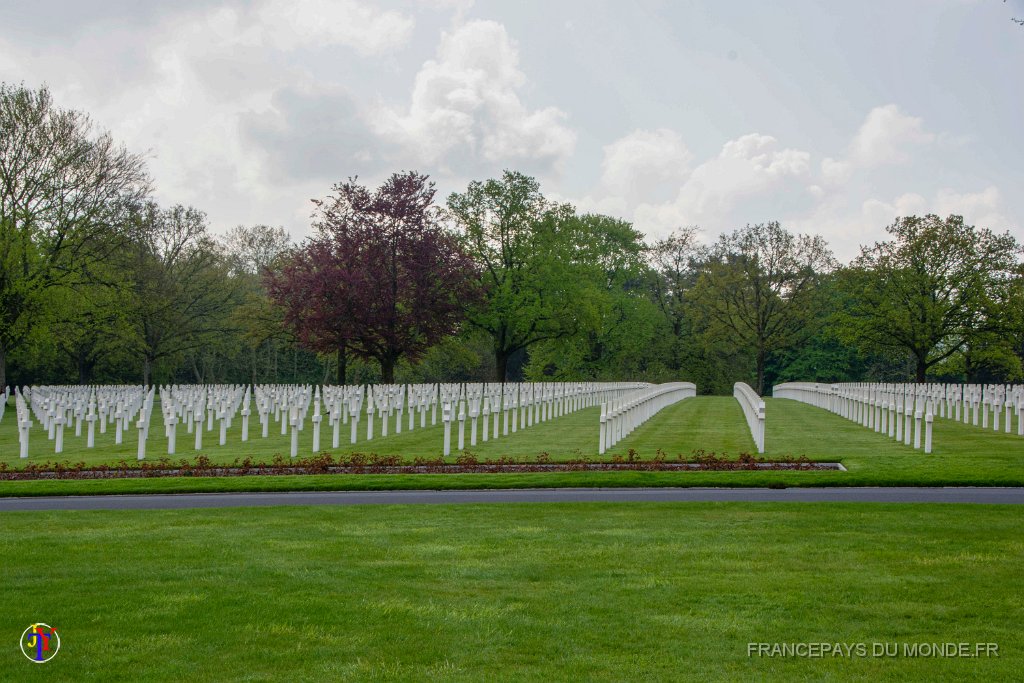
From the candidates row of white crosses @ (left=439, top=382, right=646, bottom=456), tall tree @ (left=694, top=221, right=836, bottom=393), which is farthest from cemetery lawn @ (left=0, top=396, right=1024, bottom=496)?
tall tree @ (left=694, top=221, right=836, bottom=393)

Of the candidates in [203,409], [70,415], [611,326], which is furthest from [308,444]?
[611,326]

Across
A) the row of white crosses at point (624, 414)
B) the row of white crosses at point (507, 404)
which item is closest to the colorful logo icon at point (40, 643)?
the row of white crosses at point (507, 404)

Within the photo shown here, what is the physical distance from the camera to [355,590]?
7.77 m

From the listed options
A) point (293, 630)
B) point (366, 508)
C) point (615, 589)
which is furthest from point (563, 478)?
point (293, 630)

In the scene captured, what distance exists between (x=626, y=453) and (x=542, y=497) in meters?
6.90

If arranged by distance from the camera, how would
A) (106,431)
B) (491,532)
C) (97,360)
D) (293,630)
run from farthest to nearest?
(97,360) → (106,431) → (491,532) → (293,630)

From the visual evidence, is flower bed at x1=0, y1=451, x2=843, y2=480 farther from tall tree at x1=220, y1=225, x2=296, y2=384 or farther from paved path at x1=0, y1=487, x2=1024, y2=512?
tall tree at x1=220, y1=225, x2=296, y2=384

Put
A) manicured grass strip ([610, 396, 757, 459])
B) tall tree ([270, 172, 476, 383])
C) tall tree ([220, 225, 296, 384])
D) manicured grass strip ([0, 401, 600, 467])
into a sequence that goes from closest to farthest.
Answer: manicured grass strip ([0, 401, 600, 467]) → manicured grass strip ([610, 396, 757, 459]) → tall tree ([270, 172, 476, 383]) → tall tree ([220, 225, 296, 384])

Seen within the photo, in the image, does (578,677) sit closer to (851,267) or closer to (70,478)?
(70,478)

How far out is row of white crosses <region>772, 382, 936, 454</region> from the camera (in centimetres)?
2147

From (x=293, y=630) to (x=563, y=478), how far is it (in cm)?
929

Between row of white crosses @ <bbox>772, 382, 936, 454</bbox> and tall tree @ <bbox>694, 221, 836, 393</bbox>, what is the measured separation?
114ft

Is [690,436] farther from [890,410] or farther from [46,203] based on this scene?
[46,203]

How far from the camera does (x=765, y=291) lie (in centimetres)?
8212
